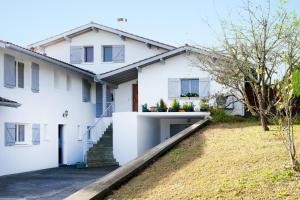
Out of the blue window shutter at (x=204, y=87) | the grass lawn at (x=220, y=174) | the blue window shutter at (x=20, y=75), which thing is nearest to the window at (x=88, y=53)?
the blue window shutter at (x=204, y=87)

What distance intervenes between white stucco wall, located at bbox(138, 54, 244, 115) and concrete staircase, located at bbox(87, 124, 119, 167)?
9.00 ft

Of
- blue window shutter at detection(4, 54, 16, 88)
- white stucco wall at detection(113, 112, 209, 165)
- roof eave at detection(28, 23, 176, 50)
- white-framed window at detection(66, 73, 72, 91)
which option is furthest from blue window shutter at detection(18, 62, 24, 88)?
roof eave at detection(28, 23, 176, 50)

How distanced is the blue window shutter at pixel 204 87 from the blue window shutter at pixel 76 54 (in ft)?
28.7

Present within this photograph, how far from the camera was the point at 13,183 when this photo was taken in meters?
17.0

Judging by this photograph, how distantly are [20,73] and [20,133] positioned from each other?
257 cm

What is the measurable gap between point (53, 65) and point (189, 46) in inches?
267

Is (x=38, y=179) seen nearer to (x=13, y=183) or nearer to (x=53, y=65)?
(x=13, y=183)

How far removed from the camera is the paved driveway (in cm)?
1414

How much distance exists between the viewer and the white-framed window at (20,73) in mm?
20953

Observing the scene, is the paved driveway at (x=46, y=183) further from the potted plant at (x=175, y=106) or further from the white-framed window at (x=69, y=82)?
the white-framed window at (x=69, y=82)

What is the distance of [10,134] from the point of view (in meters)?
19.9

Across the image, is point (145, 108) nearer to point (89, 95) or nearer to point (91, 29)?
point (89, 95)

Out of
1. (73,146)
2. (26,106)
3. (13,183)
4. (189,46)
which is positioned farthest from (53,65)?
(13,183)

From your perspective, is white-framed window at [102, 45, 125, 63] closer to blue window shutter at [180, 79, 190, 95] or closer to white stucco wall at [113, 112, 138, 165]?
blue window shutter at [180, 79, 190, 95]
